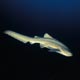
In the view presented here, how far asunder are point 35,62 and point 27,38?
1.47 m

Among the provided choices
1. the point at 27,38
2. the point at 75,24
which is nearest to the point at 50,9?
the point at 75,24

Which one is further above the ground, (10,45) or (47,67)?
(10,45)

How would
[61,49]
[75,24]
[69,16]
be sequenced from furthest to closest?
1. [69,16]
2. [75,24]
3. [61,49]

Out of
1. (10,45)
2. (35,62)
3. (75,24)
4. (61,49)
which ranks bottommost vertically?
(61,49)

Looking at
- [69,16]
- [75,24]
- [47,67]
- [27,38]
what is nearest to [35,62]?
[47,67]

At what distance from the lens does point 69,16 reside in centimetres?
706

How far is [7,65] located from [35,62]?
1.16 ft

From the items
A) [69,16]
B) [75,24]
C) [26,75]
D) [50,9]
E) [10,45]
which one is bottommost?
[26,75]

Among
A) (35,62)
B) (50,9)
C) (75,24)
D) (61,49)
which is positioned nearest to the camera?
(61,49)

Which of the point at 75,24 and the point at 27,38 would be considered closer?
the point at 27,38

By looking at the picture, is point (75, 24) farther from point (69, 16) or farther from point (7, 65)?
point (7, 65)

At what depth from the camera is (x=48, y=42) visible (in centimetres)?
119

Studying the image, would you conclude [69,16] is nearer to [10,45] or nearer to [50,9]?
[50,9]

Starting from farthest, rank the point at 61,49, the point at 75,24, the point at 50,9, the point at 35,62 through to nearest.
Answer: the point at 50,9
the point at 75,24
the point at 35,62
the point at 61,49
